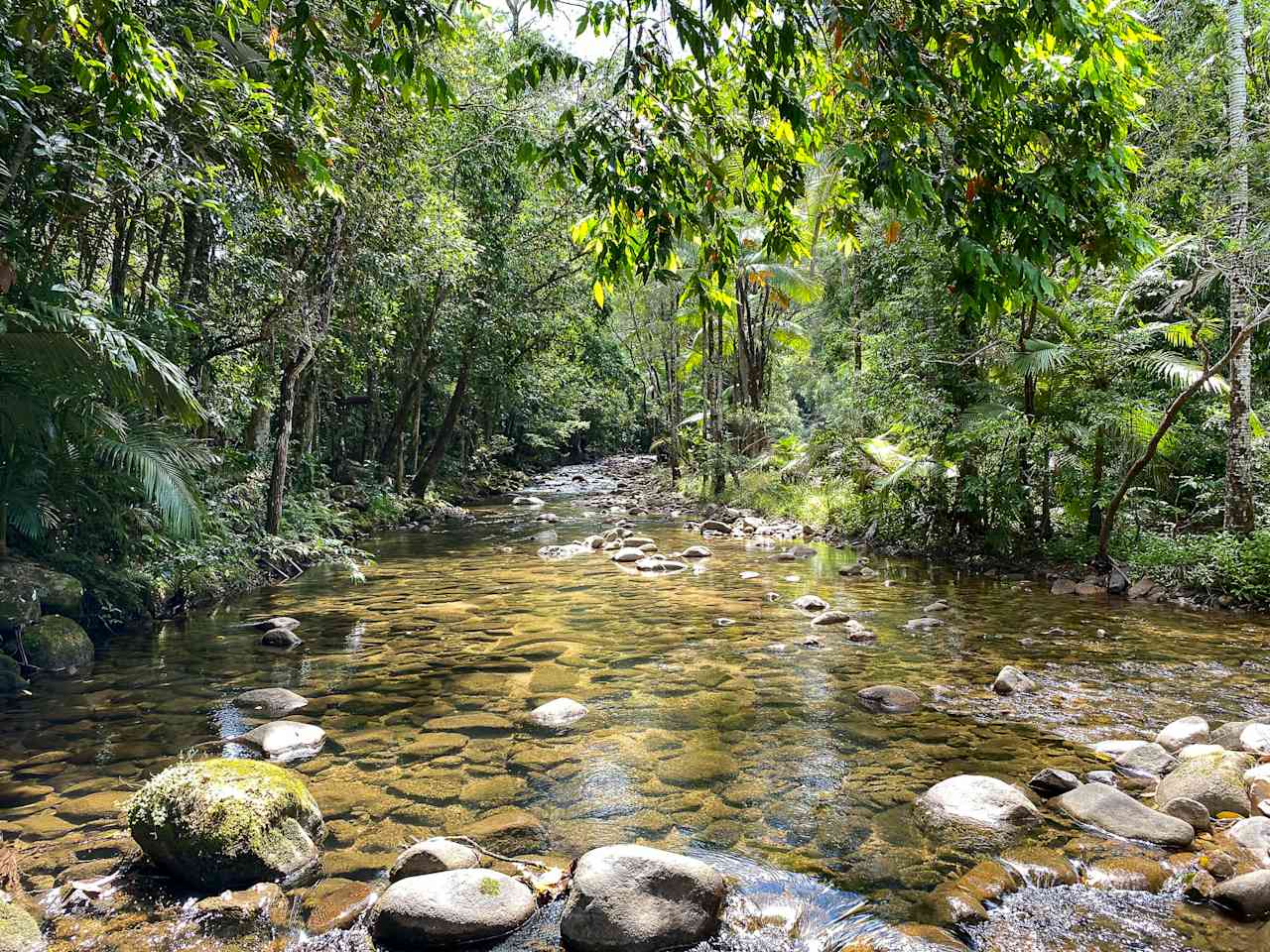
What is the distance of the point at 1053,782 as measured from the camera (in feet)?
14.6

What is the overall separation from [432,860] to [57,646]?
5.34 m

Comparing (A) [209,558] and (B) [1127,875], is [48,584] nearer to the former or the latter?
(A) [209,558]

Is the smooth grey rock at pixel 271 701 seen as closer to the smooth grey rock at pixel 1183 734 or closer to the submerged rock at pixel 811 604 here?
the submerged rock at pixel 811 604

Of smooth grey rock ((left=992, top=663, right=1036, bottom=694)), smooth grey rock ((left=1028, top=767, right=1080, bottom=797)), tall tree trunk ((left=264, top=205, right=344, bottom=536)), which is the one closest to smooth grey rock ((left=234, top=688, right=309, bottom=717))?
smooth grey rock ((left=1028, top=767, right=1080, bottom=797))

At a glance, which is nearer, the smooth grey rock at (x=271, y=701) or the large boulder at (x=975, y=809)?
the large boulder at (x=975, y=809)

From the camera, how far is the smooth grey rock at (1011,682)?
6238mm

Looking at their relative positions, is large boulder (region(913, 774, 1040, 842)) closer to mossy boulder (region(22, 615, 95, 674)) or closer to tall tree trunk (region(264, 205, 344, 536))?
mossy boulder (region(22, 615, 95, 674))

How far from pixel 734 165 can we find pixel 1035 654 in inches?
221

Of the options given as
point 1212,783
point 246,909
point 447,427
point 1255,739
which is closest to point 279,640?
point 246,909

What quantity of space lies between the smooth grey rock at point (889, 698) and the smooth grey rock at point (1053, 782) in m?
1.42

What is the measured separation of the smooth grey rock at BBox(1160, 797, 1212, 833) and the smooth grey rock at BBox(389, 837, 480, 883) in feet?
11.9

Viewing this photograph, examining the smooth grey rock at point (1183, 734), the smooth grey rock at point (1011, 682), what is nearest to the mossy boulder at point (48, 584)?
the smooth grey rock at point (1011, 682)

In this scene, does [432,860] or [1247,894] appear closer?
[1247,894]

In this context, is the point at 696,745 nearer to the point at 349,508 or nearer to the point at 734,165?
the point at 734,165
